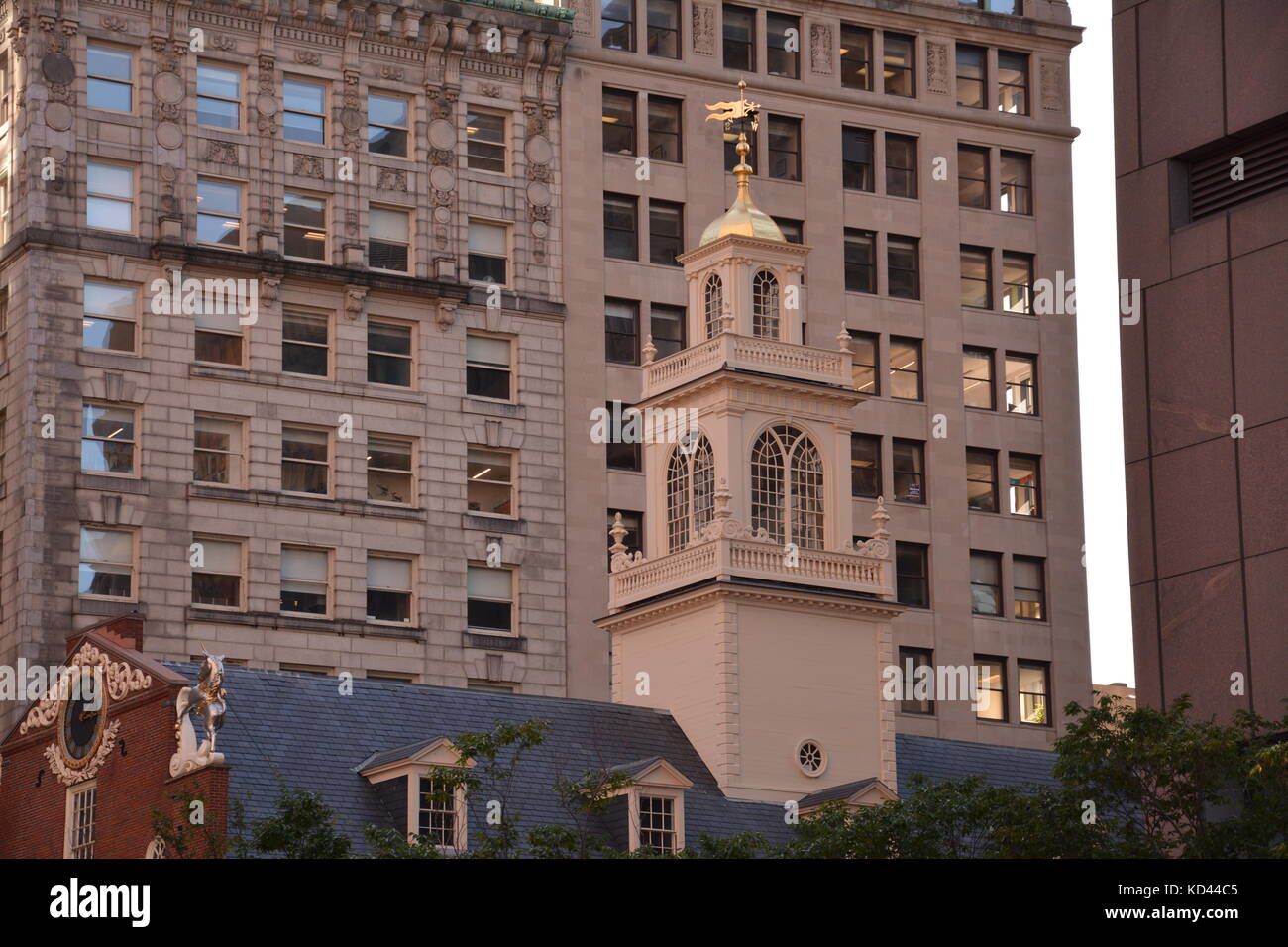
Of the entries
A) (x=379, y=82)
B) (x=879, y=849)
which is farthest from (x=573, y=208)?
(x=879, y=849)

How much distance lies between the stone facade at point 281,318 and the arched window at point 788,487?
12626mm

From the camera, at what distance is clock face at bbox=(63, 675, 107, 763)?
51062mm

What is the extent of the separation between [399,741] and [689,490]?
34.3ft

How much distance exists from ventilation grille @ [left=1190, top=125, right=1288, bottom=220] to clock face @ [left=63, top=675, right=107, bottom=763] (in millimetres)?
26511

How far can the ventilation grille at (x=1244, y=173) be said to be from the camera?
100ft

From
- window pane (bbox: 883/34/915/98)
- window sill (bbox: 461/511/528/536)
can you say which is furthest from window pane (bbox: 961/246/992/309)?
window sill (bbox: 461/511/528/536)

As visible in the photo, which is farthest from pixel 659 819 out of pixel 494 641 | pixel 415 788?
pixel 494 641

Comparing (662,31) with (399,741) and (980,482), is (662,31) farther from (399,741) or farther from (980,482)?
(399,741)

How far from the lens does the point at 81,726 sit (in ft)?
169

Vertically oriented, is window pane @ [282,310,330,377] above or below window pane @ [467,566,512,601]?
above

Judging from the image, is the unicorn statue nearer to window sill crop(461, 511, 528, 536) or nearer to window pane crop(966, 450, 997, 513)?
window sill crop(461, 511, 528, 536)
